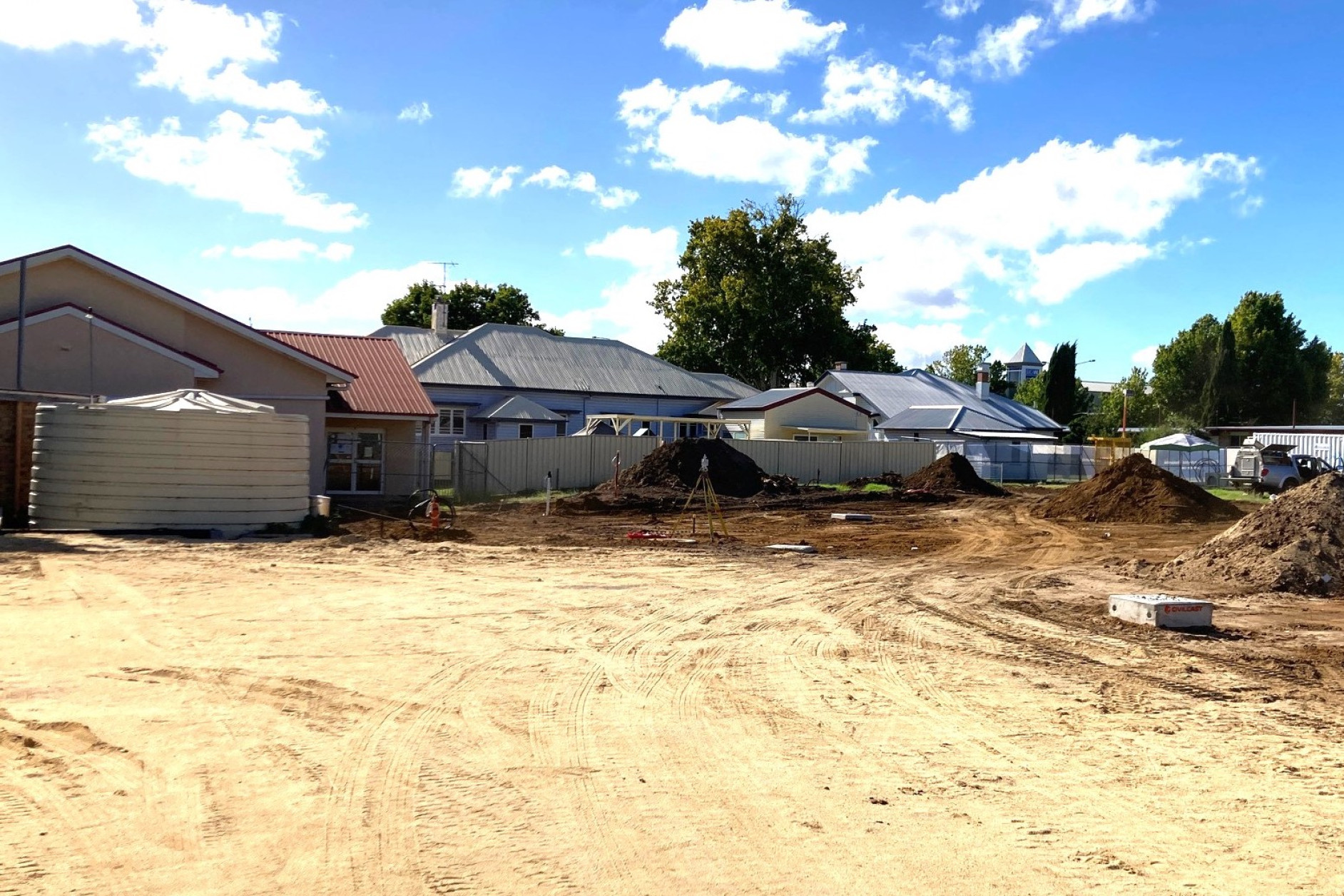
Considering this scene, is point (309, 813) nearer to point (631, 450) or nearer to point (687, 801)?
point (687, 801)

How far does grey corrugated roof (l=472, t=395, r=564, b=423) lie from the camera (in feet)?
148

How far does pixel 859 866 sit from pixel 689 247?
2678 inches

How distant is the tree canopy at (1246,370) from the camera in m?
67.6

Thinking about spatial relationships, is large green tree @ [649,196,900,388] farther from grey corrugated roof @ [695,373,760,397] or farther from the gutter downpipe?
the gutter downpipe

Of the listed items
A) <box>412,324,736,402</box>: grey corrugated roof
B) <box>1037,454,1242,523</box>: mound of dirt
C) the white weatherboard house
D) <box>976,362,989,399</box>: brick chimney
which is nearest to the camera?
<box>1037,454,1242,523</box>: mound of dirt

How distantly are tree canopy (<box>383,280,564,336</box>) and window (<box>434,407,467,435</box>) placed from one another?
A: 1057 inches

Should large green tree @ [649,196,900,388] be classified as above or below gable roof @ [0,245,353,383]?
above

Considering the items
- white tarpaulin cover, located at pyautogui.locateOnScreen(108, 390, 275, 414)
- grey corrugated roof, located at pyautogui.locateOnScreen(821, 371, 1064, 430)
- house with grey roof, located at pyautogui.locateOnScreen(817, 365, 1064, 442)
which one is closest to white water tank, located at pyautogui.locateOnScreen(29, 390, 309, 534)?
white tarpaulin cover, located at pyautogui.locateOnScreen(108, 390, 275, 414)

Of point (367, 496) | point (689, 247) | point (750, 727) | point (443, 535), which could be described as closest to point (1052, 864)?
point (750, 727)

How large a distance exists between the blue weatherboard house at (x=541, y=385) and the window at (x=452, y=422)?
0.05 m

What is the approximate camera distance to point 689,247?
233 ft

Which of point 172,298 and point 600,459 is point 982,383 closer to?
point 600,459

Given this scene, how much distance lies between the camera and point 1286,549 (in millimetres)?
15406

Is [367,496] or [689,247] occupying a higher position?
[689,247]
